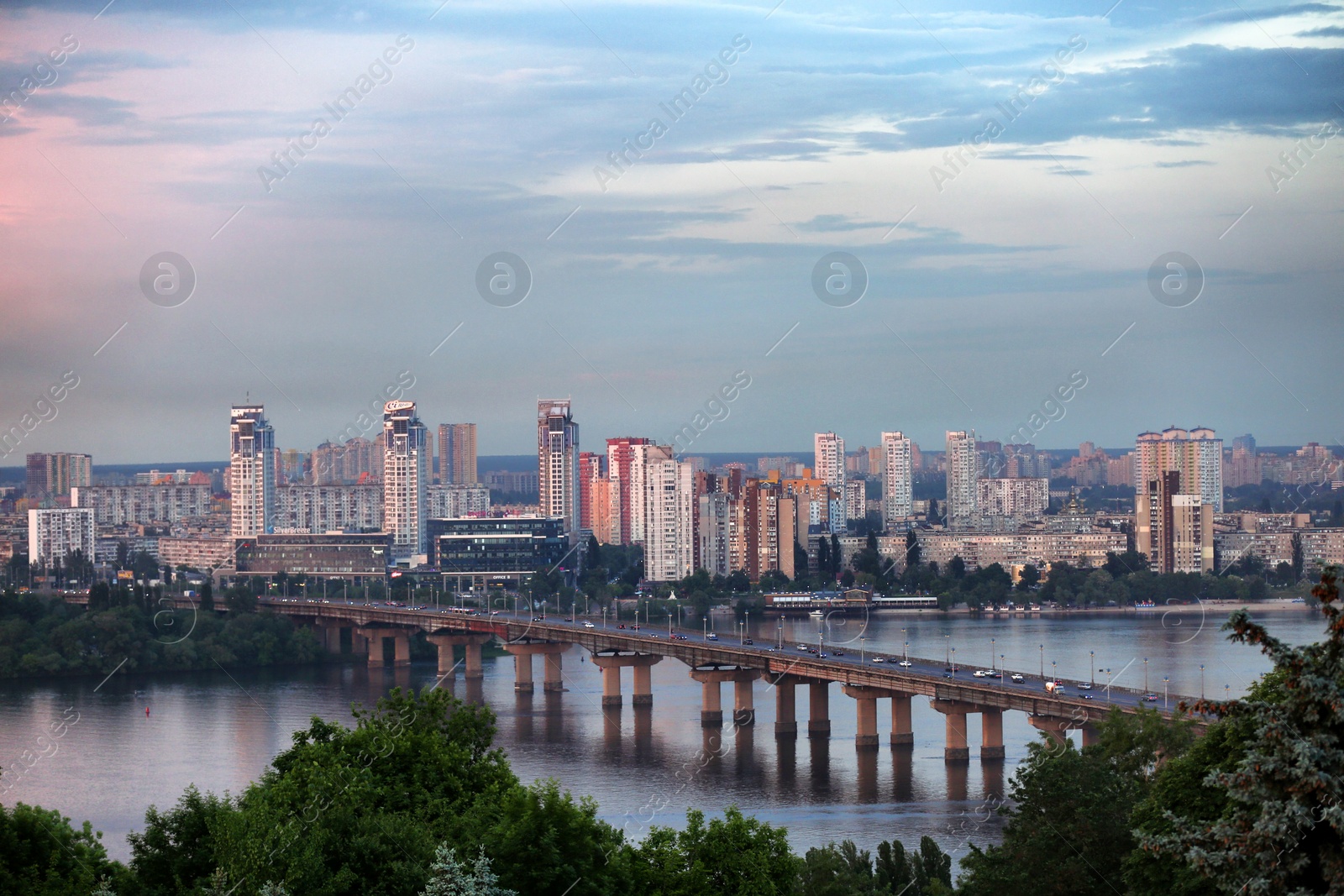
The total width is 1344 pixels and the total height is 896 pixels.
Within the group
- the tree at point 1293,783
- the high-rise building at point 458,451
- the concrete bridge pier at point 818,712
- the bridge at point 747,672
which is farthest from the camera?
the high-rise building at point 458,451

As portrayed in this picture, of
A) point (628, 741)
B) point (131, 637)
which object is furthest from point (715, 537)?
point (628, 741)

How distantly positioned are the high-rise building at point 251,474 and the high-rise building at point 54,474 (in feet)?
24.2

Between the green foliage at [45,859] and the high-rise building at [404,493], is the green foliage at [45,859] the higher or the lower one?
the lower one

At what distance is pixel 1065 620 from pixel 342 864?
2912 cm

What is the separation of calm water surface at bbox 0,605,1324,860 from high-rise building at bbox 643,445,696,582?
36.5 ft

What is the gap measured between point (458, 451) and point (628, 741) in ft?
146

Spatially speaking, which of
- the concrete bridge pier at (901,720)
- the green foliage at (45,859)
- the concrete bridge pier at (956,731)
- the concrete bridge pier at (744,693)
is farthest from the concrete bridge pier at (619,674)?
the green foliage at (45,859)

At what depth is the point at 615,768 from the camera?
645 inches

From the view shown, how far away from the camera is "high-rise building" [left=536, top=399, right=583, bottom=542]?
163 ft

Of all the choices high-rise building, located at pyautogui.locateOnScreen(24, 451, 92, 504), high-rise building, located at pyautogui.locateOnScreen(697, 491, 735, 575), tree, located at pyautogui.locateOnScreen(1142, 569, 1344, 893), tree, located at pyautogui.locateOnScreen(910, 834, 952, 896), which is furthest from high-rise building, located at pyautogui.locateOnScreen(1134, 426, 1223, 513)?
tree, located at pyautogui.locateOnScreen(1142, 569, 1344, 893)

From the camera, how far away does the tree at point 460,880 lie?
18.0 ft

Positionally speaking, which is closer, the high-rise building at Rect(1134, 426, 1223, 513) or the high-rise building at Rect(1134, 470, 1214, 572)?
the high-rise building at Rect(1134, 470, 1214, 572)

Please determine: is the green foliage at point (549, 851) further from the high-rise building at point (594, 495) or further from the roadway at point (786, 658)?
the high-rise building at point (594, 495)

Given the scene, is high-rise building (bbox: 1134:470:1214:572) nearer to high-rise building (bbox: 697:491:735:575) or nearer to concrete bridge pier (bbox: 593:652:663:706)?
high-rise building (bbox: 697:491:735:575)
